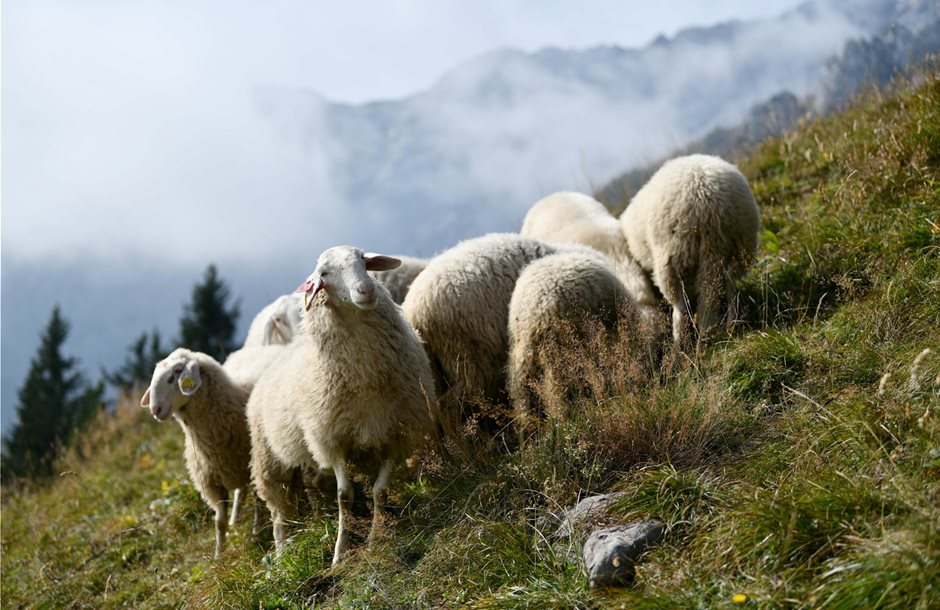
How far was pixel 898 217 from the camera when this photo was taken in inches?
211

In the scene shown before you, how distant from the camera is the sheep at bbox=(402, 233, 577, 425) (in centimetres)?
504

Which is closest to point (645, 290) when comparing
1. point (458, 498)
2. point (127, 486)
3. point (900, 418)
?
point (458, 498)

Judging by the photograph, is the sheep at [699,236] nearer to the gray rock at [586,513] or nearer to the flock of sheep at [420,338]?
the flock of sheep at [420,338]

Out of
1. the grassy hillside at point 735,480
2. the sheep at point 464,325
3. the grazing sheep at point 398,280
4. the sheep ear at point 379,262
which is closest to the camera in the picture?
the grassy hillside at point 735,480

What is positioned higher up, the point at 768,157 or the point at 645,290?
the point at 768,157

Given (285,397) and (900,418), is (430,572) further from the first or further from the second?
(900,418)

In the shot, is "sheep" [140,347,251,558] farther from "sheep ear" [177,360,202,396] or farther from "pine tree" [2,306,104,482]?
"pine tree" [2,306,104,482]

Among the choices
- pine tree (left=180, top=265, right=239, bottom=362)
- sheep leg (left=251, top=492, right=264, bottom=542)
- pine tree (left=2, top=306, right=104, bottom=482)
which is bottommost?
pine tree (left=2, top=306, right=104, bottom=482)

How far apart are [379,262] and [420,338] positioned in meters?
0.67

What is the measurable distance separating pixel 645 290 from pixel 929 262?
2.21 metres

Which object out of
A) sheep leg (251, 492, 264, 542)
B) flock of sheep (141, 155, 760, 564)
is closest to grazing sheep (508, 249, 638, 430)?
flock of sheep (141, 155, 760, 564)

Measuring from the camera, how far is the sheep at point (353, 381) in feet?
14.1

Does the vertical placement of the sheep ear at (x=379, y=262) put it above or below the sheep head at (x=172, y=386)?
above

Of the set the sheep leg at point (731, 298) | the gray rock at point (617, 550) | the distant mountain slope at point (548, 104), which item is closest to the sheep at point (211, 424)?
the gray rock at point (617, 550)
